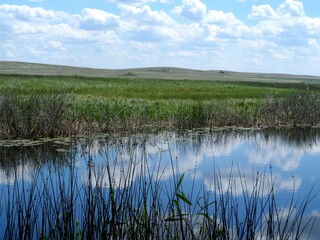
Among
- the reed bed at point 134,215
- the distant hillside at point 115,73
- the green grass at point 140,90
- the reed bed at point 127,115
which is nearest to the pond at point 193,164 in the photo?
the reed bed at point 134,215

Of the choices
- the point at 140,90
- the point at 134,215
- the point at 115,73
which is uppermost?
the point at 134,215

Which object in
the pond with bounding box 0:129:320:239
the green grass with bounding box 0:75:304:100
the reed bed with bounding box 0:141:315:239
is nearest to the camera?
the reed bed with bounding box 0:141:315:239

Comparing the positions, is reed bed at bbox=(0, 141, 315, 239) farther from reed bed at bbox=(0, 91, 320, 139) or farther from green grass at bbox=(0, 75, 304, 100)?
green grass at bbox=(0, 75, 304, 100)

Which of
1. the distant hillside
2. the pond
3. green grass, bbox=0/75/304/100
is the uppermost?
green grass, bbox=0/75/304/100

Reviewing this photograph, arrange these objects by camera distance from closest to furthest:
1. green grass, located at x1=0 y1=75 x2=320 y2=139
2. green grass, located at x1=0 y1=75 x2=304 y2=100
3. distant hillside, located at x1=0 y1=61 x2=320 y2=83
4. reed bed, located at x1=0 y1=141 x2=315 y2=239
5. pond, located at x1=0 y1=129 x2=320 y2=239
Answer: reed bed, located at x1=0 y1=141 x2=315 y2=239 → pond, located at x1=0 y1=129 x2=320 y2=239 → green grass, located at x1=0 y1=75 x2=320 y2=139 → green grass, located at x1=0 y1=75 x2=304 y2=100 → distant hillside, located at x1=0 y1=61 x2=320 y2=83

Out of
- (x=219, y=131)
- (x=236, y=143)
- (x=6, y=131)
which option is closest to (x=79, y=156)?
(x=6, y=131)

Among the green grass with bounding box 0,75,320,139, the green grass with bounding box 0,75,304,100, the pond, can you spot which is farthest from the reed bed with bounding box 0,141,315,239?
the green grass with bounding box 0,75,304,100

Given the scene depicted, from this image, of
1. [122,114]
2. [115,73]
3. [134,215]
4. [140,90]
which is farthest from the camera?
[115,73]

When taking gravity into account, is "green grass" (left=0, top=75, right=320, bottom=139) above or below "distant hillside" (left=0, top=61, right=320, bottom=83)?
above

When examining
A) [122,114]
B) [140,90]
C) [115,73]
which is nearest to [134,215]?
[122,114]

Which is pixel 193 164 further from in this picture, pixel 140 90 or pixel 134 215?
pixel 140 90

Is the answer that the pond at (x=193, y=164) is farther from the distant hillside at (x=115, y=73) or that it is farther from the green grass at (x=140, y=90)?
the distant hillside at (x=115, y=73)

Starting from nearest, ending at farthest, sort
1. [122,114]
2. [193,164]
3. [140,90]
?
[193,164], [122,114], [140,90]

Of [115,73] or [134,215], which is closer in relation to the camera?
[134,215]
